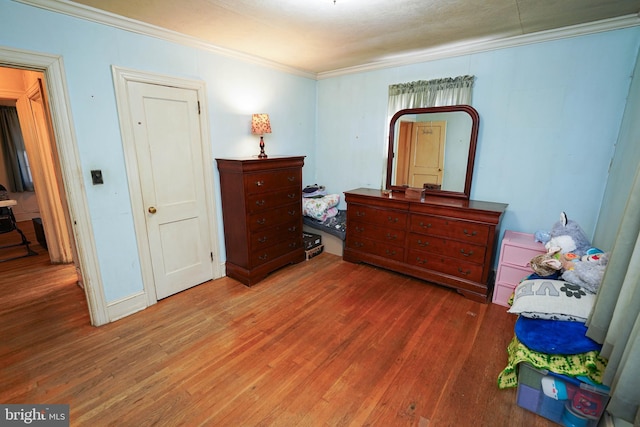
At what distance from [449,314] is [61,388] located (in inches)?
115

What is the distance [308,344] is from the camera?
2.14 metres

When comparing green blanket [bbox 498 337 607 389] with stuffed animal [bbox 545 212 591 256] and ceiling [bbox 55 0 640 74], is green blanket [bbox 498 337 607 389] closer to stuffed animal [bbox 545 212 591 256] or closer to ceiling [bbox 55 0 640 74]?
stuffed animal [bbox 545 212 591 256]

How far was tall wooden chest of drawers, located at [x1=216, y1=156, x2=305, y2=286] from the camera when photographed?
9.31 ft

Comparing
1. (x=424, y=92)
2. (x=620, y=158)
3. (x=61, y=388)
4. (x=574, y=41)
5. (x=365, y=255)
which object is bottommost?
(x=61, y=388)

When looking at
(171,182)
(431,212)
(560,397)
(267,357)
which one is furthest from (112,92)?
→ (560,397)

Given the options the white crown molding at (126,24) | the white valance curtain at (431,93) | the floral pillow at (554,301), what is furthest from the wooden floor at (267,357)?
the white crown molding at (126,24)

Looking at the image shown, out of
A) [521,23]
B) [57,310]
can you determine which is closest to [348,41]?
[521,23]

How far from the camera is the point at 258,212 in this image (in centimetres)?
296

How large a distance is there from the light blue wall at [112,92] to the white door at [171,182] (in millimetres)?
159

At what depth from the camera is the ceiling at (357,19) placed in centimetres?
196

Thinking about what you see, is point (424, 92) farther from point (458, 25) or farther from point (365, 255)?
point (365, 255)

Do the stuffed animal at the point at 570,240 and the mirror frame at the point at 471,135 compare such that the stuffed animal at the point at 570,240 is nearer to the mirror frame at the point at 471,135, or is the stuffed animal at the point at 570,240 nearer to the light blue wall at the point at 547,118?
the light blue wall at the point at 547,118

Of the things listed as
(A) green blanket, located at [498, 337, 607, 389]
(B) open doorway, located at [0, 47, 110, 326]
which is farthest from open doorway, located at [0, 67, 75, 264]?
(A) green blanket, located at [498, 337, 607, 389]

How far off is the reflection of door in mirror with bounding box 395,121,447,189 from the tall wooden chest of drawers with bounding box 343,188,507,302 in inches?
10.7
